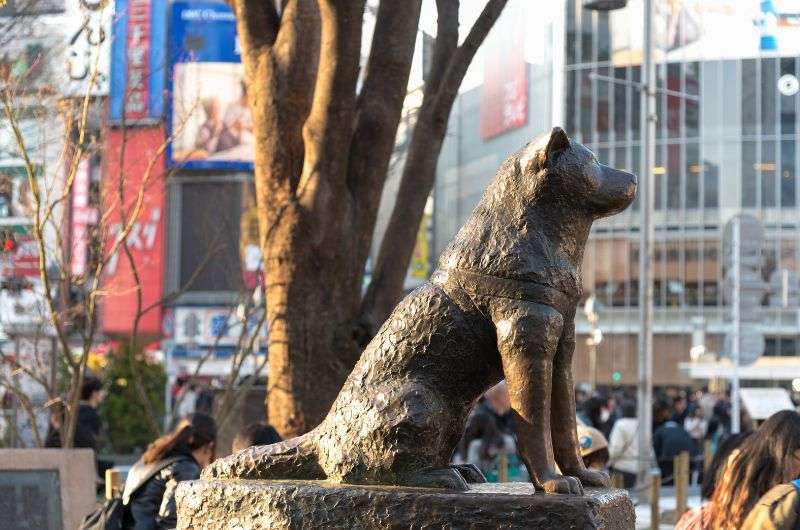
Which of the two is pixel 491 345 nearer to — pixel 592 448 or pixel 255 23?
pixel 592 448

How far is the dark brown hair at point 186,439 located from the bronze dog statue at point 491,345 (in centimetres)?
281

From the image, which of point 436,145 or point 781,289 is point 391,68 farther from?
point 781,289

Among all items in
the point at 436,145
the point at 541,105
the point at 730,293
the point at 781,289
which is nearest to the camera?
the point at 436,145

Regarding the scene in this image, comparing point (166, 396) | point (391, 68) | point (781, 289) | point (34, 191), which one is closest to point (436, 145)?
point (391, 68)

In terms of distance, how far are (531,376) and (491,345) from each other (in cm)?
16

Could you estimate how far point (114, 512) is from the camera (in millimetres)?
5945

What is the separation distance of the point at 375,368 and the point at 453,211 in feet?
155

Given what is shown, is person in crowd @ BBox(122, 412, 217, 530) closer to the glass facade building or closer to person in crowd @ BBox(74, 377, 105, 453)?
person in crowd @ BBox(74, 377, 105, 453)

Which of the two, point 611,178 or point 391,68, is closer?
point 611,178

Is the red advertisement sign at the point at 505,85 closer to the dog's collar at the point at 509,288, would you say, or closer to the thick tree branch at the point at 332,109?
the thick tree branch at the point at 332,109

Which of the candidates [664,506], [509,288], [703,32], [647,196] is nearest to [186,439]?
[509,288]

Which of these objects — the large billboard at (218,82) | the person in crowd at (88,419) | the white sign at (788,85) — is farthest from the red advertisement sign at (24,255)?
the white sign at (788,85)

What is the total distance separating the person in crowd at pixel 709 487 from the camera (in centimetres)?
554

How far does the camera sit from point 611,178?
11.6 feet
